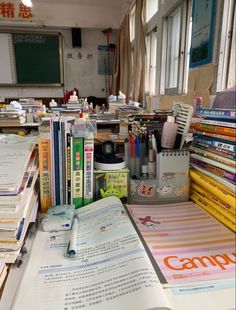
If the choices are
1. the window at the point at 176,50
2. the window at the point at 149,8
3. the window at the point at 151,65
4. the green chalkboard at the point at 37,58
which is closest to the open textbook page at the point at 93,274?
the window at the point at 176,50

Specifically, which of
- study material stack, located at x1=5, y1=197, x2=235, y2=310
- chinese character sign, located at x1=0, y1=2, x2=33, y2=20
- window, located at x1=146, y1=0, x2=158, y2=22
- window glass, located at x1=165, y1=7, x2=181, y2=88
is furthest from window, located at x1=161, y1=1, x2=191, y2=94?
chinese character sign, located at x1=0, y1=2, x2=33, y2=20

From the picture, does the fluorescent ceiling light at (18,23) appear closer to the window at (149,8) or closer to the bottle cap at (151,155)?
the window at (149,8)

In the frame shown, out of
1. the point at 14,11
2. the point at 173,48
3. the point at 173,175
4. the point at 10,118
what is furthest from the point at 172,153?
the point at 14,11

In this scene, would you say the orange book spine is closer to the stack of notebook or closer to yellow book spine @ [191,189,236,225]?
yellow book spine @ [191,189,236,225]

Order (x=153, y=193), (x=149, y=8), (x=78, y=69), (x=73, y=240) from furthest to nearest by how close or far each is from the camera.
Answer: (x=78, y=69) → (x=149, y=8) → (x=153, y=193) → (x=73, y=240)

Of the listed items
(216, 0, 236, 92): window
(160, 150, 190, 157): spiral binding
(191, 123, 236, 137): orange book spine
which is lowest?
(160, 150, 190, 157): spiral binding

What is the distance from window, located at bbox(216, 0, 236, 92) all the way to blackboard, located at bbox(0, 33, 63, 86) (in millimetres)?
4335

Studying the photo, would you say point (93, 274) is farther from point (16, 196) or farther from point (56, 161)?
point (56, 161)

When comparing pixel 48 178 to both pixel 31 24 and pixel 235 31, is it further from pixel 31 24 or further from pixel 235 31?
pixel 31 24

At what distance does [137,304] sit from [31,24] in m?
5.66

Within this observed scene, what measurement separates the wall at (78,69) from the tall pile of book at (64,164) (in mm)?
4952

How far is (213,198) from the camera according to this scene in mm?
668

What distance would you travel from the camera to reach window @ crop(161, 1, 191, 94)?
2389 mm

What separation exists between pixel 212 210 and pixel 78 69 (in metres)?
5.26
